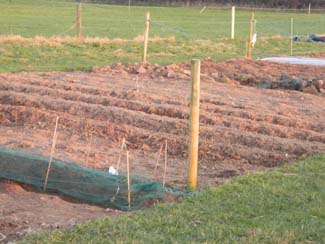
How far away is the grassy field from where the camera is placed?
887 inches

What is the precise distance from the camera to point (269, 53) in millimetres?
27594

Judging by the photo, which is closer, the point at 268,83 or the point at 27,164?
the point at 27,164

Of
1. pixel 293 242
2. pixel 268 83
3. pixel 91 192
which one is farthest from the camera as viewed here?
pixel 268 83

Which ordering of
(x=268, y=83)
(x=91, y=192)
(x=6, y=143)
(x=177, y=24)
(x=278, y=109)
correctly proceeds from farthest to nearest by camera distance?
(x=177, y=24) < (x=268, y=83) < (x=278, y=109) < (x=6, y=143) < (x=91, y=192)

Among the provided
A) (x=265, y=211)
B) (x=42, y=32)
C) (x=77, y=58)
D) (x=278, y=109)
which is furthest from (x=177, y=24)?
(x=265, y=211)

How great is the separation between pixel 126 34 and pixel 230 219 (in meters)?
30.1

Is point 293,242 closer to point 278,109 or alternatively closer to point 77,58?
point 278,109

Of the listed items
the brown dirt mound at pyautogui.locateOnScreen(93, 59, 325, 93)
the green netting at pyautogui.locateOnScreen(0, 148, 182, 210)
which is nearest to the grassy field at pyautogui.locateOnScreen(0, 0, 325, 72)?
the brown dirt mound at pyautogui.locateOnScreen(93, 59, 325, 93)

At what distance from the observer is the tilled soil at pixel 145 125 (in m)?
9.47

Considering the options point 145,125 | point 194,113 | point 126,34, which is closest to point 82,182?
point 194,113

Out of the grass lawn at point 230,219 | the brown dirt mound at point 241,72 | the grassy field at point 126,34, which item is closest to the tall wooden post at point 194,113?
the grass lawn at point 230,219

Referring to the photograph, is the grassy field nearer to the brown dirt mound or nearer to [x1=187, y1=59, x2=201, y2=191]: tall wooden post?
the brown dirt mound

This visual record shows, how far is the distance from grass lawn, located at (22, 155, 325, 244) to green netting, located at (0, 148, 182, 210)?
1.70 ft

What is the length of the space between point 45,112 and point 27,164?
12.9 feet
